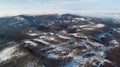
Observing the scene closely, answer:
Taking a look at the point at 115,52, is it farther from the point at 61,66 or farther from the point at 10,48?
the point at 10,48

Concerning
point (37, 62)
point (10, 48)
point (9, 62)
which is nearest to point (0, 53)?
point (10, 48)

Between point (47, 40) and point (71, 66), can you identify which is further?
point (47, 40)

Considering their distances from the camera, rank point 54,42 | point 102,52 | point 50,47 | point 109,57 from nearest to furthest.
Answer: point 109,57 < point 102,52 < point 50,47 < point 54,42

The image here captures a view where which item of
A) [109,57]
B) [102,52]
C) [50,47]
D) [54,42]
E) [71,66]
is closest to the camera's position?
[71,66]

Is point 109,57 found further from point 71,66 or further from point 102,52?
point 71,66

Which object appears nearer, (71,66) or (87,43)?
(71,66)

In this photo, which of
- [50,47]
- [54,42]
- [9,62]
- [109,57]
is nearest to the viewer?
[9,62]

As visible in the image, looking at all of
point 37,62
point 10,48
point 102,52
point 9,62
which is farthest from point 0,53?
point 102,52

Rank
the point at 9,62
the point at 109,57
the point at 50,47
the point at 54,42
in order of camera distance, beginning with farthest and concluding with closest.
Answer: the point at 54,42, the point at 50,47, the point at 109,57, the point at 9,62

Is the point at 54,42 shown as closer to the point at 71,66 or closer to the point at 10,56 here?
the point at 10,56
